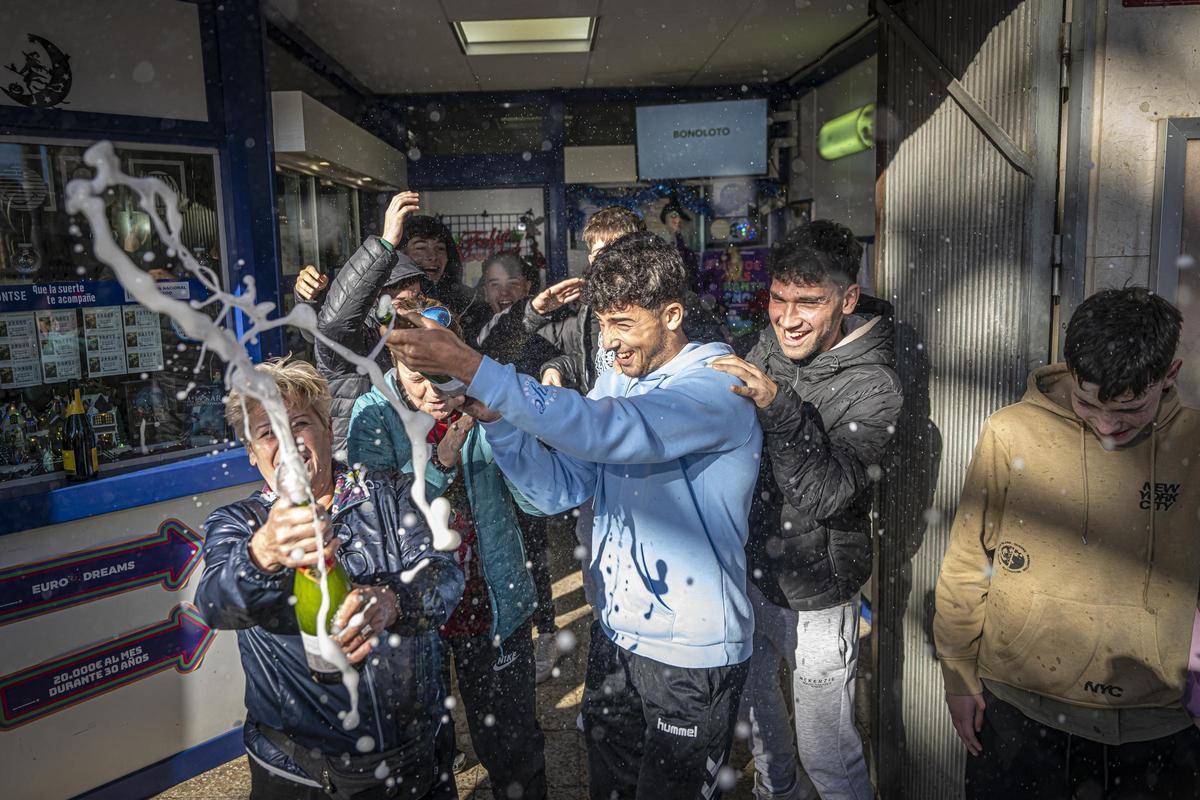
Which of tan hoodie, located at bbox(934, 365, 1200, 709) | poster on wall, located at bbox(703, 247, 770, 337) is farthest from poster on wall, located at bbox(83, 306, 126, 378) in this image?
Result: poster on wall, located at bbox(703, 247, 770, 337)

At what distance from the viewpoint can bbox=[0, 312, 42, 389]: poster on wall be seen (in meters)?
2.99

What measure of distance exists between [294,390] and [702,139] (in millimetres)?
5970

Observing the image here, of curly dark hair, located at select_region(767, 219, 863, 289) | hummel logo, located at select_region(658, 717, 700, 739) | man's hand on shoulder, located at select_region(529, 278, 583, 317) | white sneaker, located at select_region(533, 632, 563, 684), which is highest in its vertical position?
curly dark hair, located at select_region(767, 219, 863, 289)

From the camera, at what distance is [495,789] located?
262 cm

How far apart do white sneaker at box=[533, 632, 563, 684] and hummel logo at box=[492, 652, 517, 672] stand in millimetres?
1431

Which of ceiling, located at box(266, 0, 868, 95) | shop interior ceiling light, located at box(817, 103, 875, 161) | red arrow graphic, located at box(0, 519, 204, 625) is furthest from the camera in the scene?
shop interior ceiling light, located at box(817, 103, 875, 161)

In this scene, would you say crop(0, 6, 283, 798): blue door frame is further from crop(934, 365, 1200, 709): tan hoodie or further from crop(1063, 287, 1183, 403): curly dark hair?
crop(1063, 287, 1183, 403): curly dark hair

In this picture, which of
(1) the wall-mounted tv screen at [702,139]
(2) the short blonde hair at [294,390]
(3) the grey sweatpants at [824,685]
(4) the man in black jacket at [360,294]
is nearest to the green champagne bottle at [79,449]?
(4) the man in black jacket at [360,294]

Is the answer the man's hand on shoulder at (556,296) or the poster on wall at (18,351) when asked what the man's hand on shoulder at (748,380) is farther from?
the poster on wall at (18,351)

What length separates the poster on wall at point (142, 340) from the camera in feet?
10.9

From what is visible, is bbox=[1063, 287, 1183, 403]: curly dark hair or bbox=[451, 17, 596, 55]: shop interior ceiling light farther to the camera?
bbox=[451, 17, 596, 55]: shop interior ceiling light

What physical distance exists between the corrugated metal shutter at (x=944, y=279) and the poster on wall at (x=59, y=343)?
318 centimetres

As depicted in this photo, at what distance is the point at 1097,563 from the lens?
6.21 feet

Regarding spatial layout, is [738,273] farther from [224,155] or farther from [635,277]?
[635,277]
